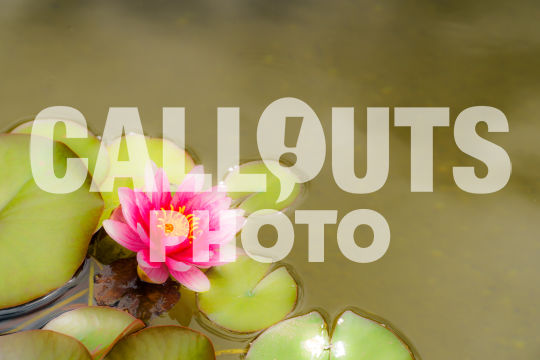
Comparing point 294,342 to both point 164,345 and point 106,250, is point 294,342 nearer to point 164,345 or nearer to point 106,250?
point 164,345

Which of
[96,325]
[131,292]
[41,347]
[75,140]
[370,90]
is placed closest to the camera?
[41,347]

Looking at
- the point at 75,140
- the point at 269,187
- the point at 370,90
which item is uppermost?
the point at 370,90

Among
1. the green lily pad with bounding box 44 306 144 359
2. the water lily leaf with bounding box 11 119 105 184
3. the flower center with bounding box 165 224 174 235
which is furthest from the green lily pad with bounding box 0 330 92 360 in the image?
the water lily leaf with bounding box 11 119 105 184

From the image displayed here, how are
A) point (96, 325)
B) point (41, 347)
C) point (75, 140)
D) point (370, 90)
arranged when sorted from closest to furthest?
point (41, 347)
point (96, 325)
point (75, 140)
point (370, 90)

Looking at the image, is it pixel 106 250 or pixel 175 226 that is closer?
pixel 175 226

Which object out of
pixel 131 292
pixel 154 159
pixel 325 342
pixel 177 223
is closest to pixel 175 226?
pixel 177 223

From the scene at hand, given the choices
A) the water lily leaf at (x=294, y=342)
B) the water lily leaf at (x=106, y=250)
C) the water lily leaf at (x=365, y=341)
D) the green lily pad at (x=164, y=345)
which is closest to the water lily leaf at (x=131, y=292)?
the water lily leaf at (x=106, y=250)

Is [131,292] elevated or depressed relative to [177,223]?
depressed

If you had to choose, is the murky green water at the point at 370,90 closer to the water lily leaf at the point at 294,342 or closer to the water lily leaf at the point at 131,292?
the water lily leaf at the point at 294,342

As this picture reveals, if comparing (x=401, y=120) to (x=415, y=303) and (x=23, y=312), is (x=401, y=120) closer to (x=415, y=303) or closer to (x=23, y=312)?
(x=415, y=303)
